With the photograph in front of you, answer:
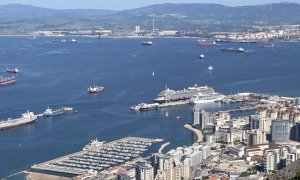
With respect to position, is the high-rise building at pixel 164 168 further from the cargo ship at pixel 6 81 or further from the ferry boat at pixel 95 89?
the cargo ship at pixel 6 81

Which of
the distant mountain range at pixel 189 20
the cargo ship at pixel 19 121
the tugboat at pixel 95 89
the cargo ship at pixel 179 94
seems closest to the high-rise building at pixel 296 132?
the cargo ship at pixel 179 94

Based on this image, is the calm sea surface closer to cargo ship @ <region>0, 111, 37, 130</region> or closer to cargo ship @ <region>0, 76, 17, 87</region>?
cargo ship @ <region>0, 111, 37, 130</region>

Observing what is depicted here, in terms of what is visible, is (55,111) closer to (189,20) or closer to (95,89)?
(95,89)

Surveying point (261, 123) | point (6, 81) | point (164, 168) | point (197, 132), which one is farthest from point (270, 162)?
point (6, 81)

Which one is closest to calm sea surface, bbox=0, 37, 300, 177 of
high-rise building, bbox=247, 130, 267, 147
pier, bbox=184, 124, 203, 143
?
pier, bbox=184, 124, 203, 143

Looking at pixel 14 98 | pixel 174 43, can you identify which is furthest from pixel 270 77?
pixel 174 43
